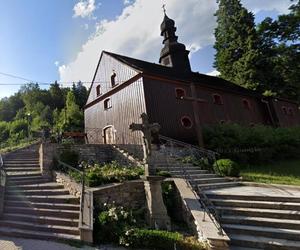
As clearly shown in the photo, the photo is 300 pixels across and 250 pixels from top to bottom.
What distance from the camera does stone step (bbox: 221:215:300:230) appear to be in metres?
6.25

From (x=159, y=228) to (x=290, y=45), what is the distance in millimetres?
26100

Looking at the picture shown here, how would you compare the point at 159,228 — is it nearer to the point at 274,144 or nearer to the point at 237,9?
the point at 274,144

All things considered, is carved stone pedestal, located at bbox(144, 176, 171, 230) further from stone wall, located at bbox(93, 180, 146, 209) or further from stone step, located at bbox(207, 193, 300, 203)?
stone step, located at bbox(207, 193, 300, 203)

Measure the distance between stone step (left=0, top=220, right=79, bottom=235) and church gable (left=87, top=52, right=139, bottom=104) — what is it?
459 inches

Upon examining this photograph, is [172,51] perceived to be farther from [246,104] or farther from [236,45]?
[236,45]

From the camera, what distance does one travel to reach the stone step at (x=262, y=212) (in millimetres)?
6562

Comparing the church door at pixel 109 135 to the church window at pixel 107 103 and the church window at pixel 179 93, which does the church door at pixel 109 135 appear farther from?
the church window at pixel 179 93

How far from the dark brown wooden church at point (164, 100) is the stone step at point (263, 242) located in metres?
7.87

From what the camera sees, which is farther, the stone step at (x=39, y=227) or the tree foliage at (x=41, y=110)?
the tree foliage at (x=41, y=110)

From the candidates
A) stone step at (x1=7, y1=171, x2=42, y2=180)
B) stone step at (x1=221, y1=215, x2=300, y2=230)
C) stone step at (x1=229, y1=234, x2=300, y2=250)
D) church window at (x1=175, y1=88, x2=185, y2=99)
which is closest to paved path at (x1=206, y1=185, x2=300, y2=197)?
stone step at (x1=221, y1=215, x2=300, y2=230)

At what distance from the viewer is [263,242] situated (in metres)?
5.74

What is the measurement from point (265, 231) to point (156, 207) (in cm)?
280

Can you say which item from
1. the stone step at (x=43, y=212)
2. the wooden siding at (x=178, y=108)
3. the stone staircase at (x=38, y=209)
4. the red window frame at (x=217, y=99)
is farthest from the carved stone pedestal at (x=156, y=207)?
the red window frame at (x=217, y=99)

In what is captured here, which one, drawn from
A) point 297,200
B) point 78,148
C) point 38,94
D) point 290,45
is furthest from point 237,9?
point 38,94
